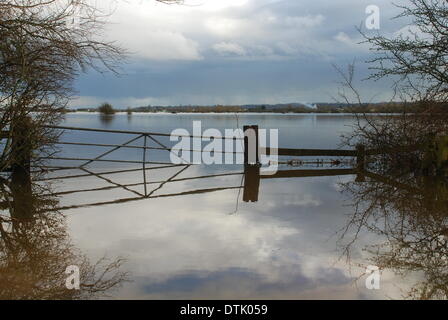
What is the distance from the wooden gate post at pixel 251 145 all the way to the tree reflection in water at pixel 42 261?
7.18 m

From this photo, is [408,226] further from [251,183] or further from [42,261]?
[251,183]

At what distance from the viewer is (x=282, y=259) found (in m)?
4.85

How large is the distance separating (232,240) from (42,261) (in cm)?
221

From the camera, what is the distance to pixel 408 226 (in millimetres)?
6473

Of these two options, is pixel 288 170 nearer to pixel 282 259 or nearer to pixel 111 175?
pixel 111 175

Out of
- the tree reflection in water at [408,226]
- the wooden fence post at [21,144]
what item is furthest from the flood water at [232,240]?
the wooden fence post at [21,144]

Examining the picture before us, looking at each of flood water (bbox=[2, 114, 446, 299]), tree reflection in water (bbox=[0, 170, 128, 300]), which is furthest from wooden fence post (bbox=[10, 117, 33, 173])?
tree reflection in water (bbox=[0, 170, 128, 300])

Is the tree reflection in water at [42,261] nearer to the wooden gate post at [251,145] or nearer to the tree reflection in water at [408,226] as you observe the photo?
the tree reflection in water at [408,226]

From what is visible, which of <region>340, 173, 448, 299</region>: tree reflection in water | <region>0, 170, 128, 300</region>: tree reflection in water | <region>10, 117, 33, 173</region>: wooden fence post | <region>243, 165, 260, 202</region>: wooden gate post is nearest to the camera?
<region>0, 170, 128, 300</region>: tree reflection in water

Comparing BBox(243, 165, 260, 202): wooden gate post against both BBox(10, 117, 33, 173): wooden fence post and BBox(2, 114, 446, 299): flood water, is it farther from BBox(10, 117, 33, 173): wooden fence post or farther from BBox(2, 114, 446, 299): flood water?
BBox(10, 117, 33, 173): wooden fence post

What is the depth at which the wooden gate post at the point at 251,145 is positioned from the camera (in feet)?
Answer: 45.1

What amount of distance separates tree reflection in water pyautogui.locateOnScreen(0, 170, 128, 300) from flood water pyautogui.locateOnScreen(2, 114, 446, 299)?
4cm

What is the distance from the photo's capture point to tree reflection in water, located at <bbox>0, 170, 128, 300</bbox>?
3.99 metres
